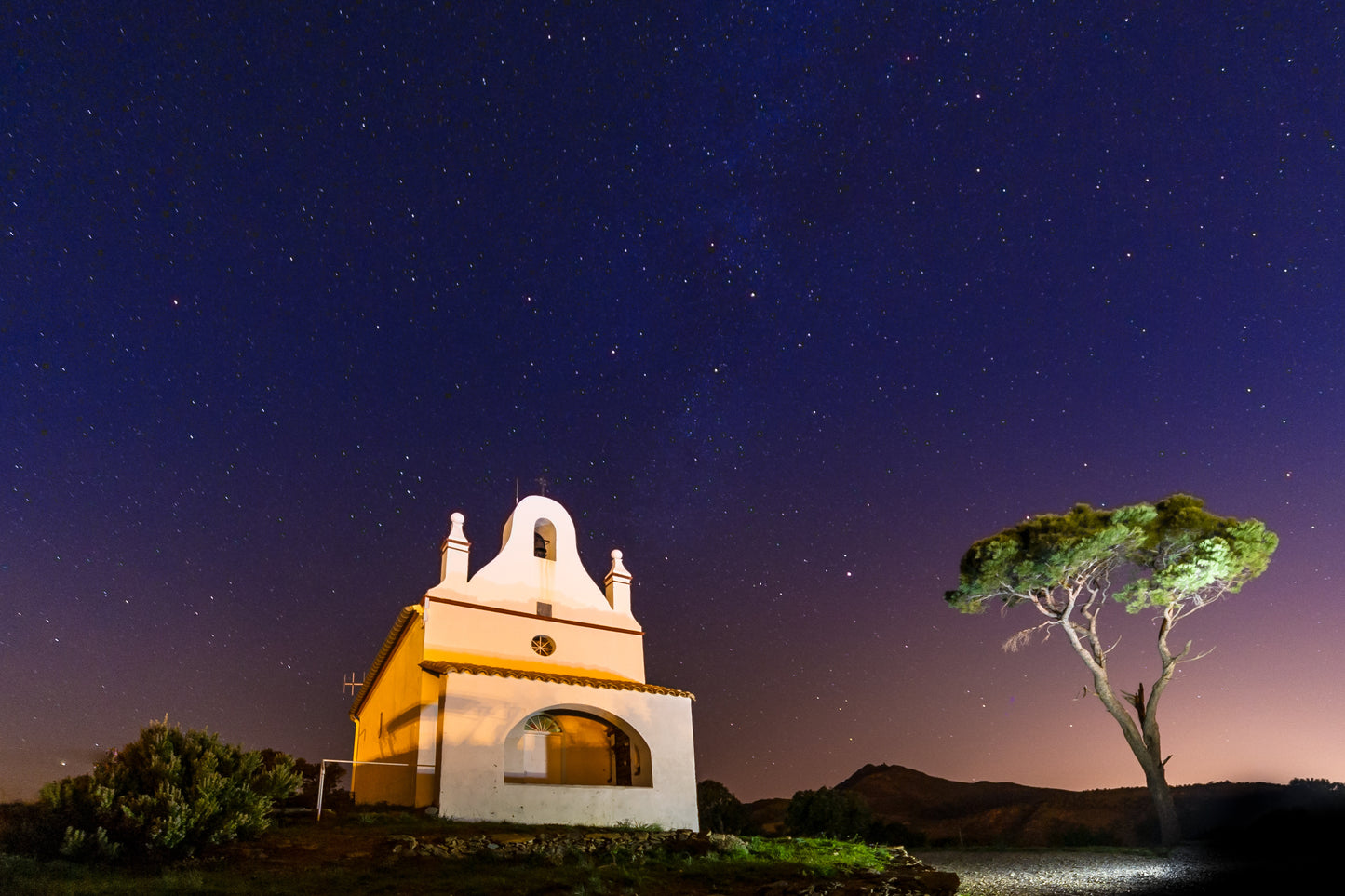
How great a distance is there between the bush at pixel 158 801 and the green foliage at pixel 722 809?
21550mm

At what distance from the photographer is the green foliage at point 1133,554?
883 inches

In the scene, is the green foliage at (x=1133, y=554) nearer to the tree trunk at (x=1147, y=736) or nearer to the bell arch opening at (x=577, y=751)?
the tree trunk at (x=1147, y=736)

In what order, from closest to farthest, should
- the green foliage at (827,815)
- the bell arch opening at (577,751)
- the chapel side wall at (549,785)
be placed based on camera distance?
the chapel side wall at (549,785) → the bell arch opening at (577,751) → the green foliage at (827,815)

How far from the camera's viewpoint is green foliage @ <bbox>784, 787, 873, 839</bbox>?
86.8ft

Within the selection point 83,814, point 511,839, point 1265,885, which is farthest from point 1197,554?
point 83,814

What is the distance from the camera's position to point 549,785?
15.5 m

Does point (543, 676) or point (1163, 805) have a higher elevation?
point (543, 676)

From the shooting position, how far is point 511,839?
11875 millimetres

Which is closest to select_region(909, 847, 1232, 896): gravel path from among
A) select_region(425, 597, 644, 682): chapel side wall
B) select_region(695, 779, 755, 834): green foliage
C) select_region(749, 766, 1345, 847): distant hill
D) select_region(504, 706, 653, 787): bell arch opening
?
select_region(749, 766, 1345, 847): distant hill

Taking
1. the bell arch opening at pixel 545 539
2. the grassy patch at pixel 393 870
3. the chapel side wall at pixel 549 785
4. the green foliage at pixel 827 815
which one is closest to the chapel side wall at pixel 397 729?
the chapel side wall at pixel 549 785

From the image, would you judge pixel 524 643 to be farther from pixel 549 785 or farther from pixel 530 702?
pixel 549 785

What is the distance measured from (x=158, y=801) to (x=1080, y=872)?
1681cm

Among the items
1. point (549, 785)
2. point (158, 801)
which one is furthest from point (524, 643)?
point (158, 801)

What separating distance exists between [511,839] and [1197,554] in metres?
21.6
